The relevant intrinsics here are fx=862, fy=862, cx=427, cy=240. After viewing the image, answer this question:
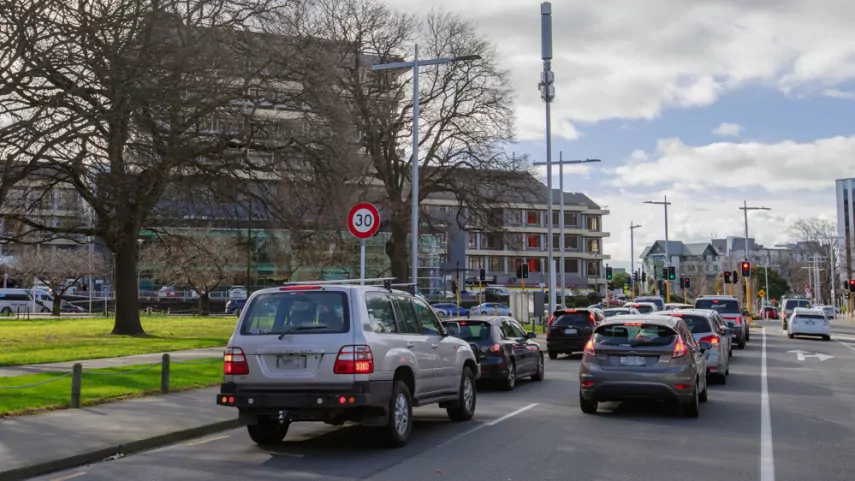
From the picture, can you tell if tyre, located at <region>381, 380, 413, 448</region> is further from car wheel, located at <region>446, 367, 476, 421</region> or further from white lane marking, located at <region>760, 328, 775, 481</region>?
white lane marking, located at <region>760, 328, 775, 481</region>

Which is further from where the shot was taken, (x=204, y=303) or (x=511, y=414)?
(x=204, y=303)

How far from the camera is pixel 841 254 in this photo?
105 metres

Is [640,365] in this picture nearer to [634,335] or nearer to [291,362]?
[634,335]

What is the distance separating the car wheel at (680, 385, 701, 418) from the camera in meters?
12.9

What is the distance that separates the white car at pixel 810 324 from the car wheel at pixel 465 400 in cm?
3369

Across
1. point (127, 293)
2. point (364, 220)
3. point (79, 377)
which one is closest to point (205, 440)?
point (79, 377)

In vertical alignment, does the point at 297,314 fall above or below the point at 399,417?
above

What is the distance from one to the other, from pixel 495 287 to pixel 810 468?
9966 cm

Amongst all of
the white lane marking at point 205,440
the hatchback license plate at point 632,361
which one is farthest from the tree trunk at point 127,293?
the hatchback license plate at point 632,361

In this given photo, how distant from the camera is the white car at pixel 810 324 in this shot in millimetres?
41531

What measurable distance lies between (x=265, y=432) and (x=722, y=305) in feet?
97.3

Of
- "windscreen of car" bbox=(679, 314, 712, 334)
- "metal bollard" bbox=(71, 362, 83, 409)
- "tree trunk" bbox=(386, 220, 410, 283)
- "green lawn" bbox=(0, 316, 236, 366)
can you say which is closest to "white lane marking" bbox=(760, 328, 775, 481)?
"windscreen of car" bbox=(679, 314, 712, 334)

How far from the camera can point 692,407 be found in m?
13.0

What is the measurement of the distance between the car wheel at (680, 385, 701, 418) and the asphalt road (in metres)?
0.15
